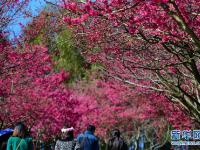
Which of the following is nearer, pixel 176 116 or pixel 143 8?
pixel 143 8

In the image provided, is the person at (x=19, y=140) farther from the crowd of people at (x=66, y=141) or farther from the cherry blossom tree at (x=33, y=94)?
the cherry blossom tree at (x=33, y=94)

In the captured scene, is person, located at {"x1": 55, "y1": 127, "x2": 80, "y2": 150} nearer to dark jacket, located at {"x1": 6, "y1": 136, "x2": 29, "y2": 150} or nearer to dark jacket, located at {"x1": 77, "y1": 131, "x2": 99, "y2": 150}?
dark jacket, located at {"x1": 77, "y1": 131, "x2": 99, "y2": 150}

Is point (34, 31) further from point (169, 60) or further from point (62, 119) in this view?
point (62, 119)

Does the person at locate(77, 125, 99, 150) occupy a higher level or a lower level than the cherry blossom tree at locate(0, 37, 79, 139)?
lower

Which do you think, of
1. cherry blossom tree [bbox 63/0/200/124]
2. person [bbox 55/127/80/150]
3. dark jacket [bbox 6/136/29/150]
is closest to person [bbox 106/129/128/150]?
cherry blossom tree [bbox 63/0/200/124]

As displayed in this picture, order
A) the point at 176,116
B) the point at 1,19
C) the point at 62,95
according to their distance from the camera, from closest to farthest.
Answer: the point at 1,19, the point at 176,116, the point at 62,95

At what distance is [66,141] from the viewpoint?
9273 mm

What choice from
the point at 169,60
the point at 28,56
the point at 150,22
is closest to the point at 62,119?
the point at 28,56

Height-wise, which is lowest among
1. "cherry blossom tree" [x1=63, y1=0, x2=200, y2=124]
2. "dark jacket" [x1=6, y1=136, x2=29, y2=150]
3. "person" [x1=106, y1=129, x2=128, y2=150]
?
"dark jacket" [x1=6, y1=136, x2=29, y2=150]

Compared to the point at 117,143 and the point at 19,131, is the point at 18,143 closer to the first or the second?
the point at 19,131

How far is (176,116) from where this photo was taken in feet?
69.9

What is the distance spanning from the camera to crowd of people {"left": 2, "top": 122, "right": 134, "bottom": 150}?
7977 mm

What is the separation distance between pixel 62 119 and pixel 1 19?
1466cm

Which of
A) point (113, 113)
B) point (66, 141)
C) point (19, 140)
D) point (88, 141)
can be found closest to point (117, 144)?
point (88, 141)
